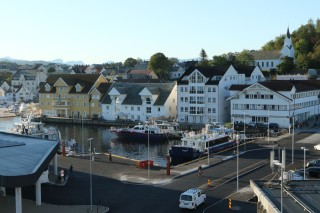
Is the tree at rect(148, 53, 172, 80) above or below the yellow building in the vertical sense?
above

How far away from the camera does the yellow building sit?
8925 centimetres

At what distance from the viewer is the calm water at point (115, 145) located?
5428 centimetres

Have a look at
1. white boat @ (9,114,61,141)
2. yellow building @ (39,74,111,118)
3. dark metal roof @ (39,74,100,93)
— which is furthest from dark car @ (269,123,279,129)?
dark metal roof @ (39,74,100,93)

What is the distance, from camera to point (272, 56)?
121500 mm

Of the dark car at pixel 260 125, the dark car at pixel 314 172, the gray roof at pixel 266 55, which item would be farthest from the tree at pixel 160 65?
the dark car at pixel 314 172

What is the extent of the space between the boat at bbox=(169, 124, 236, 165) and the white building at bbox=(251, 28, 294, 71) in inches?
2737

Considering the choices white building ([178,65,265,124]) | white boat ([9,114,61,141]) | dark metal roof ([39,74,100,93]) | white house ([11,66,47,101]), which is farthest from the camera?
white house ([11,66,47,101])

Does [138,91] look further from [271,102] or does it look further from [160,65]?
[160,65]

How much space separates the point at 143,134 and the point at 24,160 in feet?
124

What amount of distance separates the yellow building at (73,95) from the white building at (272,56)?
1843 inches

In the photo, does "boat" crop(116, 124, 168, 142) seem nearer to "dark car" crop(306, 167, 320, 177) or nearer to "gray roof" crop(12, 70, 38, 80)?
"dark car" crop(306, 167, 320, 177)

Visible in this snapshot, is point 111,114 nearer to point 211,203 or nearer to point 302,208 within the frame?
point 211,203

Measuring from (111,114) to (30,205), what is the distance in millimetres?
57389

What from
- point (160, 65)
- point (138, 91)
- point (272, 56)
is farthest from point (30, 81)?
point (138, 91)
